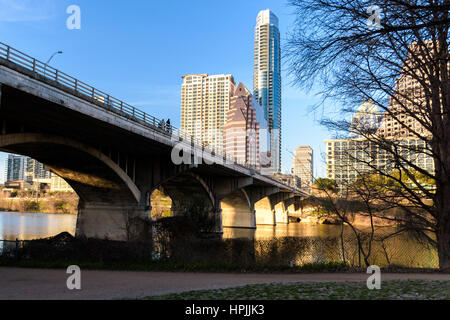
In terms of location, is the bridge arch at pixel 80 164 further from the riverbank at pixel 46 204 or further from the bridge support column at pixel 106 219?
the riverbank at pixel 46 204

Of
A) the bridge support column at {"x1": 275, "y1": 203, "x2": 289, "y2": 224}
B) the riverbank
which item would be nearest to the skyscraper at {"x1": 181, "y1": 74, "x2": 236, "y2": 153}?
the riverbank

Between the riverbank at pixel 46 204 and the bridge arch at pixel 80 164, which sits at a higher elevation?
A: the bridge arch at pixel 80 164

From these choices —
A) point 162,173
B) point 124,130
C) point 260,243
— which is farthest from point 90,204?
point 260,243

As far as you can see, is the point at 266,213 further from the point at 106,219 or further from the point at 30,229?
the point at 106,219

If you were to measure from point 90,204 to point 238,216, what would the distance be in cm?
3459

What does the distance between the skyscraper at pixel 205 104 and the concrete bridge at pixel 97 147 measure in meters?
139

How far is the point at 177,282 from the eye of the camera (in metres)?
13.2

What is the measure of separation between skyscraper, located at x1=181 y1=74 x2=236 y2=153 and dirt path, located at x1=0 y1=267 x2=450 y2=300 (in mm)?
171756

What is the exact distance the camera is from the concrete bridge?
19594mm

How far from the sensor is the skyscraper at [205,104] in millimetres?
188125

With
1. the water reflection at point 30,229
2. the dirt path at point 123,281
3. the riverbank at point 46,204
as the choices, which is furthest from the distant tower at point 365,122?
the riverbank at point 46,204

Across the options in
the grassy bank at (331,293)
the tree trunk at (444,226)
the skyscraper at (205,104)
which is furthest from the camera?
the skyscraper at (205,104)

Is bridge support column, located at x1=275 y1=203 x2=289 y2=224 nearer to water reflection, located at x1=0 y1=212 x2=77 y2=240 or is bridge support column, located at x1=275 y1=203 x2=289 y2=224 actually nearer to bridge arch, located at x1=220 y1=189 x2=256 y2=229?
bridge arch, located at x1=220 y1=189 x2=256 y2=229
